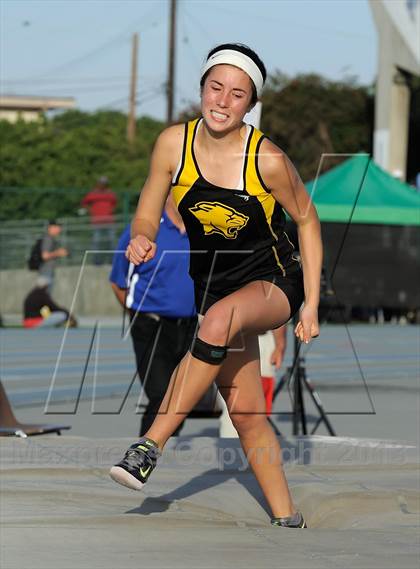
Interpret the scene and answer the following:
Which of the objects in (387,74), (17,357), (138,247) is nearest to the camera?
(138,247)

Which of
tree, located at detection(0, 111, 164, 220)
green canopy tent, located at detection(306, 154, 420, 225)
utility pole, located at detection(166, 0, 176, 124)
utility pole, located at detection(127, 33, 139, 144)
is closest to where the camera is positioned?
green canopy tent, located at detection(306, 154, 420, 225)

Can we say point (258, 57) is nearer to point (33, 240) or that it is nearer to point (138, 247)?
point (138, 247)

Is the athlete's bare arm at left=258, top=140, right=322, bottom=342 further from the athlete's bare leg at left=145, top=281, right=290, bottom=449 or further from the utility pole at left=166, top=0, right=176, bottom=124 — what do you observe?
the utility pole at left=166, top=0, right=176, bottom=124

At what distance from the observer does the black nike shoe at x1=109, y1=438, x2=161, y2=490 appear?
5395 mm

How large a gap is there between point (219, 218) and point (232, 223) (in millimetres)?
59

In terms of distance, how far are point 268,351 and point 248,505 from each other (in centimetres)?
324

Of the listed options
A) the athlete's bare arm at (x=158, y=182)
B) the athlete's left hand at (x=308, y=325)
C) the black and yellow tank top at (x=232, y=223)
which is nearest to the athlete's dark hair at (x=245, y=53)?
the black and yellow tank top at (x=232, y=223)

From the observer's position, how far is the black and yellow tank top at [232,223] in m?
5.51

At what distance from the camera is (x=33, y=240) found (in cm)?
2769

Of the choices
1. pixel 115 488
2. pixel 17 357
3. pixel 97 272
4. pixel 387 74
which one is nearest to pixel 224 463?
pixel 115 488

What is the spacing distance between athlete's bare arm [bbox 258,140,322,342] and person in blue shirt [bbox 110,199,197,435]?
285 cm

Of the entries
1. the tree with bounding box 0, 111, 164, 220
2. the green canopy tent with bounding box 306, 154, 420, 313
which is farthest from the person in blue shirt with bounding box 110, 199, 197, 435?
the tree with bounding box 0, 111, 164, 220

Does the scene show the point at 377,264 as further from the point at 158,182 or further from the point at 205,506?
the point at 158,182

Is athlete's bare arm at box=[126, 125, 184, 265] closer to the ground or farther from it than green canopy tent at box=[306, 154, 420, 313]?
farther from it
